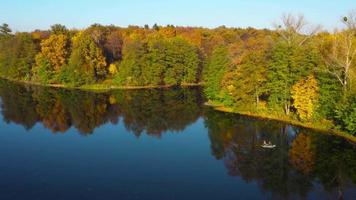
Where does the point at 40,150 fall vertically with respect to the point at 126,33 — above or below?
below

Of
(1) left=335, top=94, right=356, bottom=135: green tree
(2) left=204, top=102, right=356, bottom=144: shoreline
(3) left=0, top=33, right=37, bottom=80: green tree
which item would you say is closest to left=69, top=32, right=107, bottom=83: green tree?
(3) left=0, top=33, right=37, bottom=80: green tree

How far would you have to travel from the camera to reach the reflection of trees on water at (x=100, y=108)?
4988 cm

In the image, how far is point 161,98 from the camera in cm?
7038

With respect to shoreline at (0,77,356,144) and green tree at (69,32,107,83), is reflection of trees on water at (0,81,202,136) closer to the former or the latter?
shoreline at (0,77,356,144)

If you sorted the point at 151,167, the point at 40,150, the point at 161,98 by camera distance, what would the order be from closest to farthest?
the point at 151,167
the point at 40,150
the point at 161,98

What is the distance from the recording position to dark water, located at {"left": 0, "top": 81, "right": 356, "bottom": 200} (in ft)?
94.3

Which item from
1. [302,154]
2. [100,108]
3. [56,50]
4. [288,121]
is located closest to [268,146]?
[302,154]

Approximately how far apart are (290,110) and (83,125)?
25.6m

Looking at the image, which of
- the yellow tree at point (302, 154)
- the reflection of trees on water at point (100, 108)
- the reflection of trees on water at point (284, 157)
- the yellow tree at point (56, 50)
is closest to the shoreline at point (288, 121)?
the reflection of trees on water at point (284, 157)

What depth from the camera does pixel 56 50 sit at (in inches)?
3506

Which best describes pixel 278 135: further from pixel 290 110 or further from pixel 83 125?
pixel 83 125

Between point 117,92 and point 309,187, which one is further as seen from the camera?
point 117,92

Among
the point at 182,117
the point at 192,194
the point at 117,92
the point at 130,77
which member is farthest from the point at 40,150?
the point at 130,77

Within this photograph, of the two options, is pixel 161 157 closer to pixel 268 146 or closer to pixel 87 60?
pixel 268 146
